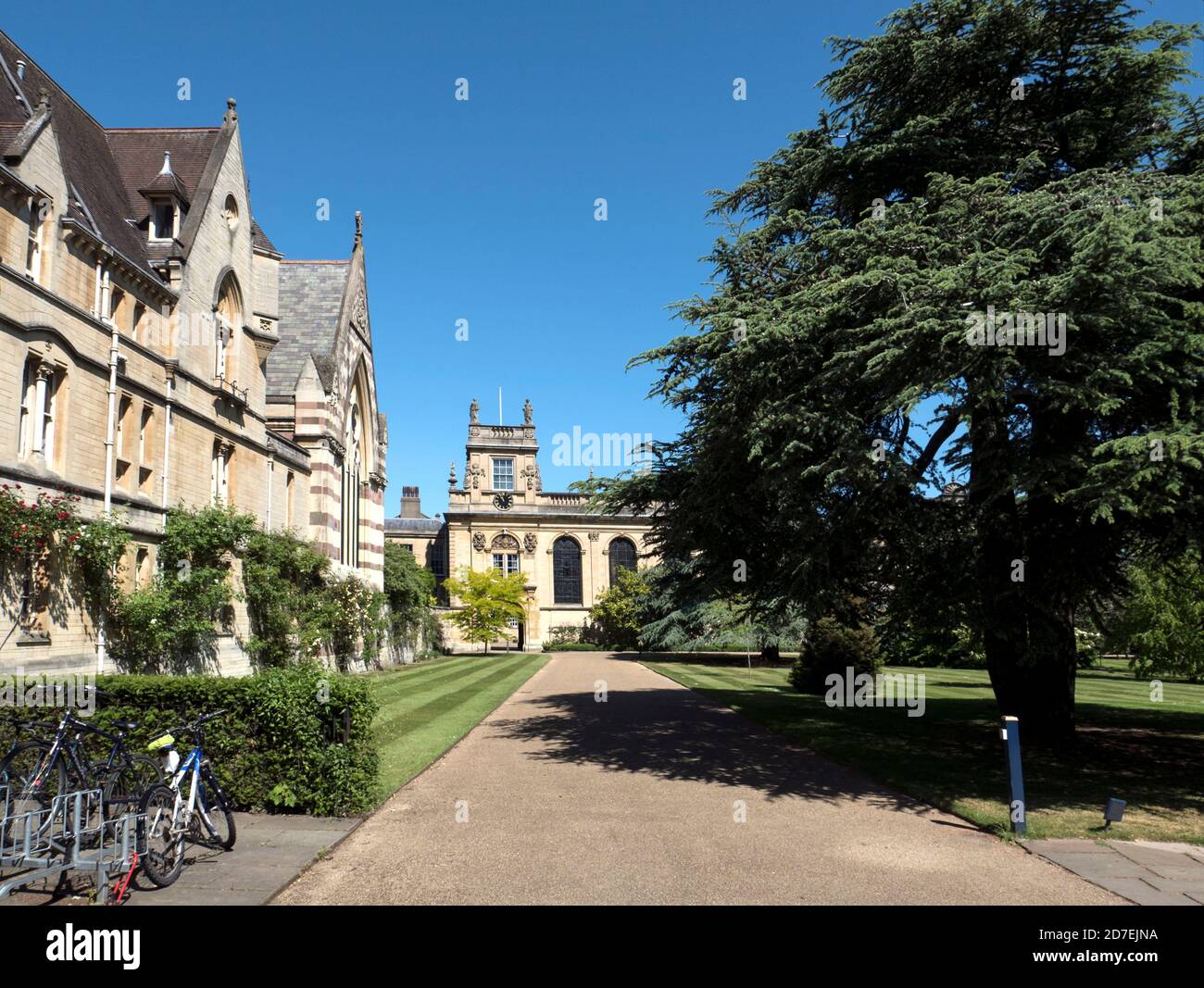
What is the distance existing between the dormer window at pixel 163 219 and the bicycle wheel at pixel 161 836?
56.4 feet

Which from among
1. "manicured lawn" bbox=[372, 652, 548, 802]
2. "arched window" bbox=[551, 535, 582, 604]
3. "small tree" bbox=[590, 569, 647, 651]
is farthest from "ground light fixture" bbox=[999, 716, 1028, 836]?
"arched window" bbox=[551, 535, 582, 604]

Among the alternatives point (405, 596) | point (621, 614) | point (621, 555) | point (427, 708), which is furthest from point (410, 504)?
point (427, 708)

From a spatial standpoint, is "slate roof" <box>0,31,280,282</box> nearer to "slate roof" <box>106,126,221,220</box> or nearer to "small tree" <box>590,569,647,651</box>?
"slate roof" <box>106,126,221,220</box>

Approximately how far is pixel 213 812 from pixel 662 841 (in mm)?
4371

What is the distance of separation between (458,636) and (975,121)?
52701 millimetres

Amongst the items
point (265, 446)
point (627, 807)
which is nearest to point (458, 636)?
point (265, 446)

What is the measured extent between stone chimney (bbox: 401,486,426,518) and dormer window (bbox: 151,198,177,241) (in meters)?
62.8

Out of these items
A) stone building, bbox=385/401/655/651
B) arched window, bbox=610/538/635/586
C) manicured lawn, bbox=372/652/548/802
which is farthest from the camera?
arched window, bbox=610/538/635/586

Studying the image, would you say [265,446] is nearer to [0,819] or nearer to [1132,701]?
[0,819]

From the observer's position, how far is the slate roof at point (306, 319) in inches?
1203

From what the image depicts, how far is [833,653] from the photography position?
26188mm

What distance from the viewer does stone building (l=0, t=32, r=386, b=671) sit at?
1355 centimetres

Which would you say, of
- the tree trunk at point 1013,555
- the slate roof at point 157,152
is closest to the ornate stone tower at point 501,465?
the slate roof at point 157,152

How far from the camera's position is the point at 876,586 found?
604 inches
